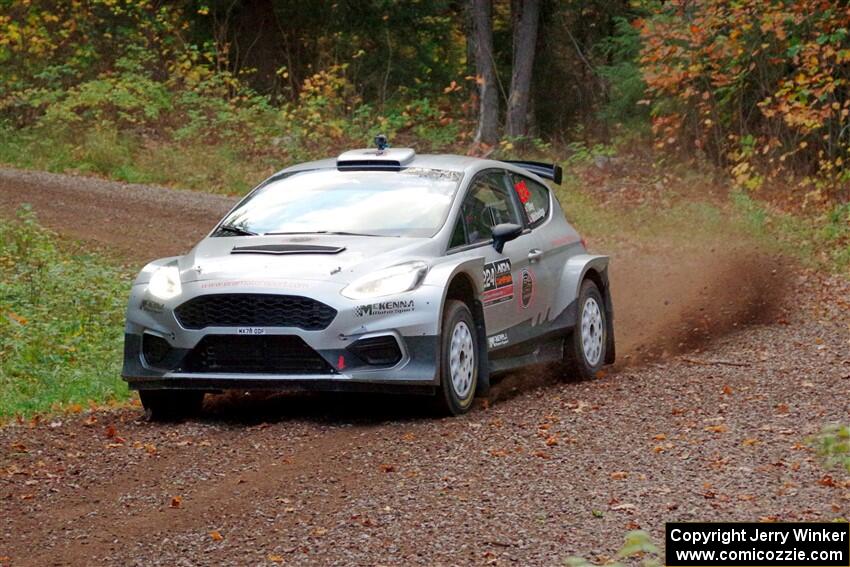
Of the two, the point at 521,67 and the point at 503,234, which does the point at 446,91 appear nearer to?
the point at 521,67

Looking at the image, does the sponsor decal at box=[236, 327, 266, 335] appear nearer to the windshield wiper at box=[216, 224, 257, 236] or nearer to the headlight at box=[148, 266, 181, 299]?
the headlight at box=[148, 266, 181, 299]

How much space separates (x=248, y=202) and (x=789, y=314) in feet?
21.0

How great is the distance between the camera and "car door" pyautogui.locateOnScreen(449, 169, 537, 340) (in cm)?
948

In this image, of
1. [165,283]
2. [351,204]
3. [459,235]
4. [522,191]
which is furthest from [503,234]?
[165,283]

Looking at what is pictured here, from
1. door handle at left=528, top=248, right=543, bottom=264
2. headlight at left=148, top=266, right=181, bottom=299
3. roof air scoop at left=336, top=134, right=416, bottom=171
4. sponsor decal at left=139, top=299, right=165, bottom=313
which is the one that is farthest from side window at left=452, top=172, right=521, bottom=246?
sponsor decal at left=139, top=299, right=165, bottom=313

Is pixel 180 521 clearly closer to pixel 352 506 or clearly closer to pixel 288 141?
pixel 352 506

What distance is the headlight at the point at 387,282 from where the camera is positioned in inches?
332

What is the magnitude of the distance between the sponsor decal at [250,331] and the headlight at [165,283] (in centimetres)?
51

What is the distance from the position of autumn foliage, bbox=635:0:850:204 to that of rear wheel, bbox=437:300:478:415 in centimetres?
1184

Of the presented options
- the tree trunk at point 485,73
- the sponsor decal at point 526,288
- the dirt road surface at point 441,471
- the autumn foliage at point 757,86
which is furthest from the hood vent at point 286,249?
the tree trunk at point 485,73

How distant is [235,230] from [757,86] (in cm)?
1545

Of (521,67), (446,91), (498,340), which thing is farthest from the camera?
(446,91)

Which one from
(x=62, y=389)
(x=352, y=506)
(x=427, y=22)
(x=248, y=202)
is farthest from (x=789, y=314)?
(x=427, y=22)

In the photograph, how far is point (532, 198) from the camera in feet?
36.4
